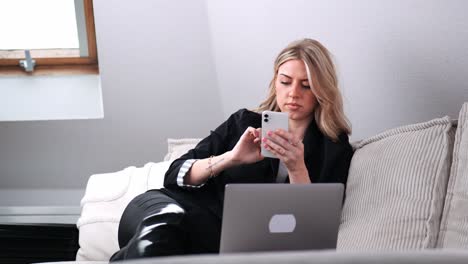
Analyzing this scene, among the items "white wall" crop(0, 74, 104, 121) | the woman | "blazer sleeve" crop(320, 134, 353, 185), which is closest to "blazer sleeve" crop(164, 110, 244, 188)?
the woman

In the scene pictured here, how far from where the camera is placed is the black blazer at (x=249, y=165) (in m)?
2.40

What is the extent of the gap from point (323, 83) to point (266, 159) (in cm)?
28

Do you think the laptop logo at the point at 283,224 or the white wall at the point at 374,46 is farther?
the white wall at the point at 374,46

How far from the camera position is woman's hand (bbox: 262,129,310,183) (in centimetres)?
223

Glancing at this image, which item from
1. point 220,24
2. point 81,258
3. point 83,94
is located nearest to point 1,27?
point 83,94

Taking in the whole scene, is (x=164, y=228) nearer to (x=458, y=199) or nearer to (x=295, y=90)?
(x=295, y=90)

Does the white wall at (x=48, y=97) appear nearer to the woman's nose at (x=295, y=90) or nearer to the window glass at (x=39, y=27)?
the window glass at (x=39, y=27)

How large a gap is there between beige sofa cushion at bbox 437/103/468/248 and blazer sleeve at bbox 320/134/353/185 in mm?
421

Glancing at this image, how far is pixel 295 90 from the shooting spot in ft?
7.97

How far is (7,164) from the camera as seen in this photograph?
151 inches

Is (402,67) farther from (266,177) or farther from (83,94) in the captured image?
(83,94)

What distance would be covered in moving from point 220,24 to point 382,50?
2.96 ft

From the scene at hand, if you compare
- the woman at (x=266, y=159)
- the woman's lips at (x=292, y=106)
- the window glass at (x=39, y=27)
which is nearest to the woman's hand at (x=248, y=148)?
the woman at (x=266, y=159)

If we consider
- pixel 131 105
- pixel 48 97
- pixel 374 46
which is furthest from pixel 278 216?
pixel 48 97
